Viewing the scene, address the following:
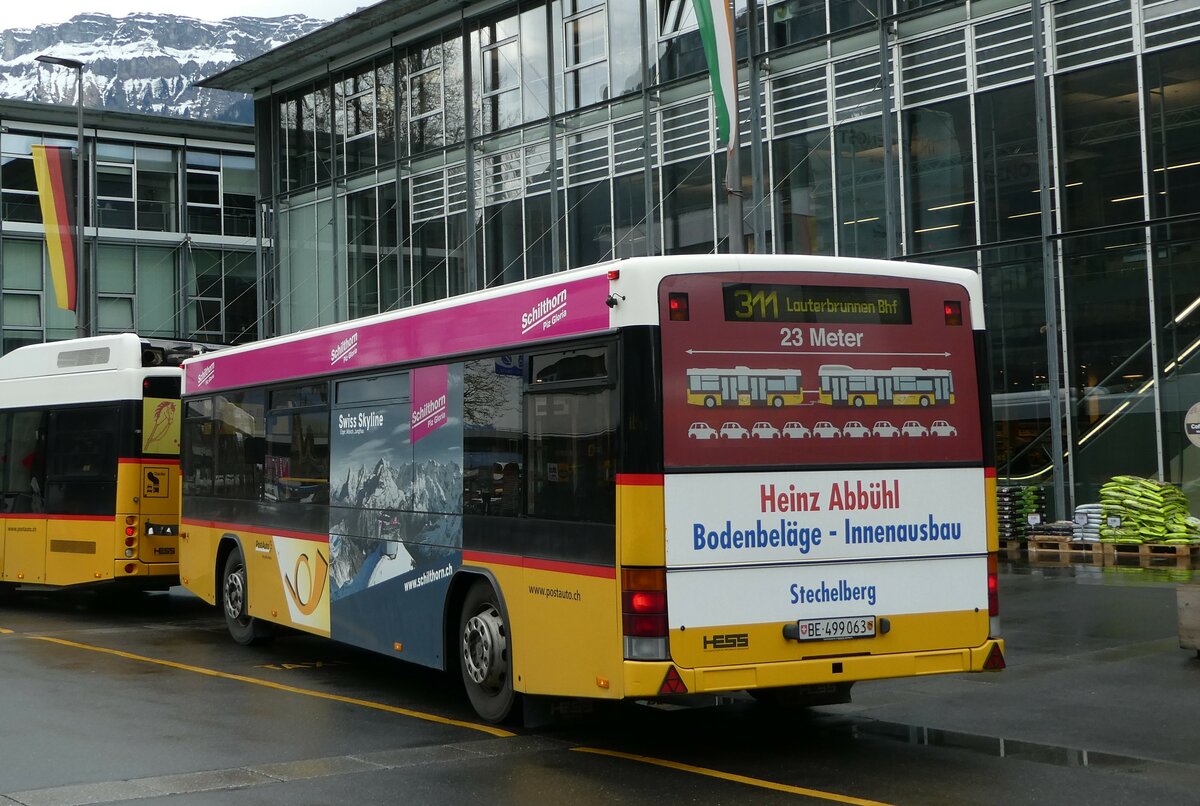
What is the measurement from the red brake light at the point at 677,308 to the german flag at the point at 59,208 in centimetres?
2656

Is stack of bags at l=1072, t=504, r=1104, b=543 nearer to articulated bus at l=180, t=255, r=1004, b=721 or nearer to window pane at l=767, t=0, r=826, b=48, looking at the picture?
window pane at l=767, t=0, r=826, b=48

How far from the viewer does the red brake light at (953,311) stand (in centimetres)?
873

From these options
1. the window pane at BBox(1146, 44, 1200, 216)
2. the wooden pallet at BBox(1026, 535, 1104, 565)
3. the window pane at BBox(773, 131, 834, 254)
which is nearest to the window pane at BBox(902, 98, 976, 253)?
the window pane at BBox(773, 131, 834, 254)

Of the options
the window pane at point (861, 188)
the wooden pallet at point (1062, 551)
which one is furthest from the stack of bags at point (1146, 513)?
the window pane at point (861, 188)

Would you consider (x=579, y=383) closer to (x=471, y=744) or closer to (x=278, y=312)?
(x=471, y=744)

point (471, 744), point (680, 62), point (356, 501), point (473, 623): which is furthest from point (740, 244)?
point (680, 62)

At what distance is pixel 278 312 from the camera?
38969mm

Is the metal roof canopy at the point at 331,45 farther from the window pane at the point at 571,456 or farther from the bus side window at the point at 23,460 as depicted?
the window pane at the point at 571,456

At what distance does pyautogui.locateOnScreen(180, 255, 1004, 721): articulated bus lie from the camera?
7.93 m

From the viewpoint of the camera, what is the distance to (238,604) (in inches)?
559

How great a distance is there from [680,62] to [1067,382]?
9.85 meters

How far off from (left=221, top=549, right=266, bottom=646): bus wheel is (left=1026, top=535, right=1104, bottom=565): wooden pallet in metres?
12.1

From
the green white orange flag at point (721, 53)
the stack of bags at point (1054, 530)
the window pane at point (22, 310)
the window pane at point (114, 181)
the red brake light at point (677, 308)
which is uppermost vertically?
the window pane at point (114, 181)

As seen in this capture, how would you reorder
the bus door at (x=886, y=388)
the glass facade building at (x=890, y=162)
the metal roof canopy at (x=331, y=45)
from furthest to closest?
the metal roof canopy at (x=331, y=45)
the glass facade building at (x=890, y=162)
the bus door at (x=886, y=388)
